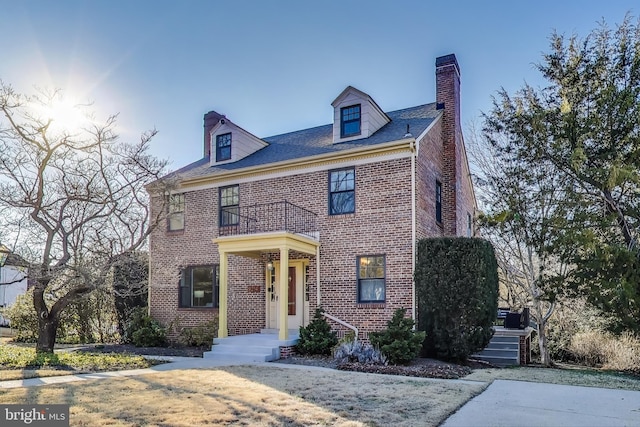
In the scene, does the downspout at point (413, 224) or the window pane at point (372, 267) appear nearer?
the downspout at point (413, 224)

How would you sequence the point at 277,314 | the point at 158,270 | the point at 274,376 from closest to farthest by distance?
1. the point at 274,376
2. the point at 277,314
3. the point at 158,270

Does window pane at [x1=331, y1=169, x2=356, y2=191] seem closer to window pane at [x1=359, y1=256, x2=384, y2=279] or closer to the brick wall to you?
the brick wall

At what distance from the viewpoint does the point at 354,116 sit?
15.0 meters

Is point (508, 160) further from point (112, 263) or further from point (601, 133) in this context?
point (112, 263)

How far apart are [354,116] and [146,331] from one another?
9.32 metres

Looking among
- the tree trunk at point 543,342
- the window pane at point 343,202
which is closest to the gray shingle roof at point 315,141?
the window pane at point 343,202

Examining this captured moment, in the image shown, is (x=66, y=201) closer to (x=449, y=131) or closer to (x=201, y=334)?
(x=201, y=334)

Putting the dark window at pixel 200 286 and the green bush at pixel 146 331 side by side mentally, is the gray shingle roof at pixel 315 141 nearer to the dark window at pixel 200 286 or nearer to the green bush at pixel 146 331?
Result: the dark window at pixel 200 286

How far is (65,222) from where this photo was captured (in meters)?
12.9

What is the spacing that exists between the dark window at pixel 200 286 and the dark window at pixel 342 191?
14.7ft

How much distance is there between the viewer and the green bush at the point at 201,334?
15.2 m

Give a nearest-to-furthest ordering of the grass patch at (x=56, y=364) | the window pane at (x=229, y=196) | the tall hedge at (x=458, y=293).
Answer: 1. the grass patch at (x=56, y=364)
2. the tall hedge at (x=458, y=293)
3. the window pane at (x=229, y=196)

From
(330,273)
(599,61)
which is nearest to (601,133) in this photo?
(599,61)

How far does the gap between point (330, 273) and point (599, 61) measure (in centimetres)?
899
